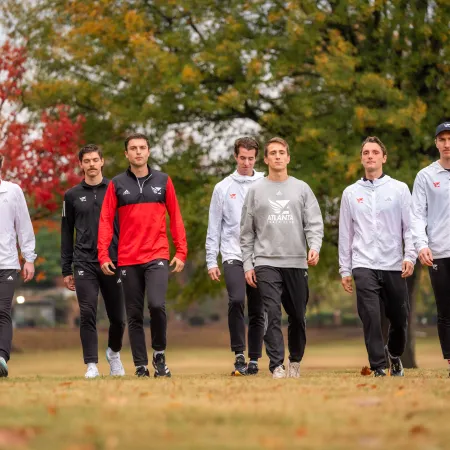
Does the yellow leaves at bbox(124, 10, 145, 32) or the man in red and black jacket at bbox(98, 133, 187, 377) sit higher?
the yellow leaves at bbox(124, 10, 145, 32)

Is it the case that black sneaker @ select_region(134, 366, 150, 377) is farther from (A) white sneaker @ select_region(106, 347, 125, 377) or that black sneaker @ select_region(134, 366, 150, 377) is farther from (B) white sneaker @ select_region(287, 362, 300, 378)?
(B) white sneaker @ select_region(287, 362, 300, 378)

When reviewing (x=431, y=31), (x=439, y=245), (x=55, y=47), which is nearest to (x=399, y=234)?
(x=439, y=245)

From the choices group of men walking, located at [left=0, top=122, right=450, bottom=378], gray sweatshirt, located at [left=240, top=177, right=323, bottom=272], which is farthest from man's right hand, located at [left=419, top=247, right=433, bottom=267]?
gray sweatshirt, located at [left=240, top=177, right=323, bottom=272]

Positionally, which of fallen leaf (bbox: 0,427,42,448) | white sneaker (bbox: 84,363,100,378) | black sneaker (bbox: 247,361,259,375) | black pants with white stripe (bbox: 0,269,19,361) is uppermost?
black pants with white stripe (bbox: 0,269,19,361)

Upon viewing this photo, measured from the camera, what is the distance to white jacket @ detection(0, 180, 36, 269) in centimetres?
1151

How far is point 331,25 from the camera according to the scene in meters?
23.6

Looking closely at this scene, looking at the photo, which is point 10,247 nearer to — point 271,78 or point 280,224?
point 280,224

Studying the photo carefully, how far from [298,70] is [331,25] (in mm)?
1204

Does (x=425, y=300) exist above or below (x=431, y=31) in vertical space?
below

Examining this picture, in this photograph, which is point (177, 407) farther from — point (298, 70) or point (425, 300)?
point (425, 300)

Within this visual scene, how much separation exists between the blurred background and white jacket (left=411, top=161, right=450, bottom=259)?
399 inches

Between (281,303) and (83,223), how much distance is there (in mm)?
2441

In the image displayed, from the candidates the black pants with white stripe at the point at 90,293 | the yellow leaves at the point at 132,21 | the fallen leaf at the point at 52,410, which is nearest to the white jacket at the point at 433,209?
the black pants with white stripe at the point at 90,293

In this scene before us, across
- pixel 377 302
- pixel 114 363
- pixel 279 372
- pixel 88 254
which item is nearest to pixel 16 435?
pixel 279 372
